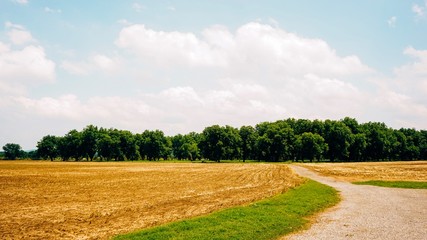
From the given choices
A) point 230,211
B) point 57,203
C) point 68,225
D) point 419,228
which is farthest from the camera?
point 57,203

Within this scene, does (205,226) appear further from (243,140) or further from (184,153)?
(184,153)

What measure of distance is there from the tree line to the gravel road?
121m

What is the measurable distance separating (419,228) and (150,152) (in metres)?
170

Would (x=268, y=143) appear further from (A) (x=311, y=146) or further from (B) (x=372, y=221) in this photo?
(B) (x=372, y=221)

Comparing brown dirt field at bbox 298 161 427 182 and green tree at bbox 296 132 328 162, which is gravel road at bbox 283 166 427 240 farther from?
green tree at bbox 296 132 328 162

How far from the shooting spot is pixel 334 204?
24469mm

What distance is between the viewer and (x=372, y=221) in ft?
58.0

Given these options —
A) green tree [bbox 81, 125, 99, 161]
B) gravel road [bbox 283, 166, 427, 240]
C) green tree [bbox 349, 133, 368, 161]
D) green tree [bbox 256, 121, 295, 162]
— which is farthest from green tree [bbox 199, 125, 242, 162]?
gravel road [bbox 283, 166, 427, 240]

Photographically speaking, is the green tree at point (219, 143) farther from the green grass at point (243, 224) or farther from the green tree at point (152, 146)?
the green grass at point (243, 224)

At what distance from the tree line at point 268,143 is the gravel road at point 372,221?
120978 millimetres

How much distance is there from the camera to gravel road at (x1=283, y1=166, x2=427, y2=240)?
1478cm

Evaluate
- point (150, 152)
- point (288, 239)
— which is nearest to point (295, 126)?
point (150, 152)

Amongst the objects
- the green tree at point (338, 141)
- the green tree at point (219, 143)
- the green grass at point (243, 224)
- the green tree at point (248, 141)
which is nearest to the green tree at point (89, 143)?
the green tree at point (219, 143)

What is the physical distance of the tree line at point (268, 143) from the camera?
481 feet
